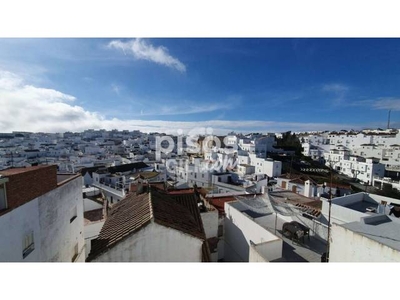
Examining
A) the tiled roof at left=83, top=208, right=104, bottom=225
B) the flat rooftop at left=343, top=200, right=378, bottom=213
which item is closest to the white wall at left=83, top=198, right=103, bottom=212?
the tiled roof at left=83, top=208, right=104, bottom=225

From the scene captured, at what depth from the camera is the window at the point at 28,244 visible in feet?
10.4

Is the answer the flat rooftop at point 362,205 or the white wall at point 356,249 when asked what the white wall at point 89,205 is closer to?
the white wall at point 356,249

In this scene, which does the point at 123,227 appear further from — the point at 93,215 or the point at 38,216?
the point at 93,215

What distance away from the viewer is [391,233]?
140 inches

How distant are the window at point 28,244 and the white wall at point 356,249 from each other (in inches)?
199

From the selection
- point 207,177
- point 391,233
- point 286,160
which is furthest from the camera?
point 286,160

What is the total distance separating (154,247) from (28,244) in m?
2.11

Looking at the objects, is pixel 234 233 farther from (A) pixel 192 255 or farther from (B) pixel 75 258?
(B) pixel 75 258

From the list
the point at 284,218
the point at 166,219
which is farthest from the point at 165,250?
the point at 284,218

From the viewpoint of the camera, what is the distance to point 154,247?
278 centimetres

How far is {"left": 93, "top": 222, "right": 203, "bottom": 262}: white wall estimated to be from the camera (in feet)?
8.80

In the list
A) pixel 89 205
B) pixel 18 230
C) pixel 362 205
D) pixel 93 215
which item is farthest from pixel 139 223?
pixel 89 205

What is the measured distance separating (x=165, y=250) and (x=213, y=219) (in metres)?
3.72

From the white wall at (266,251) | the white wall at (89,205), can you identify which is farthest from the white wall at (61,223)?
the white wall at (266,251)
